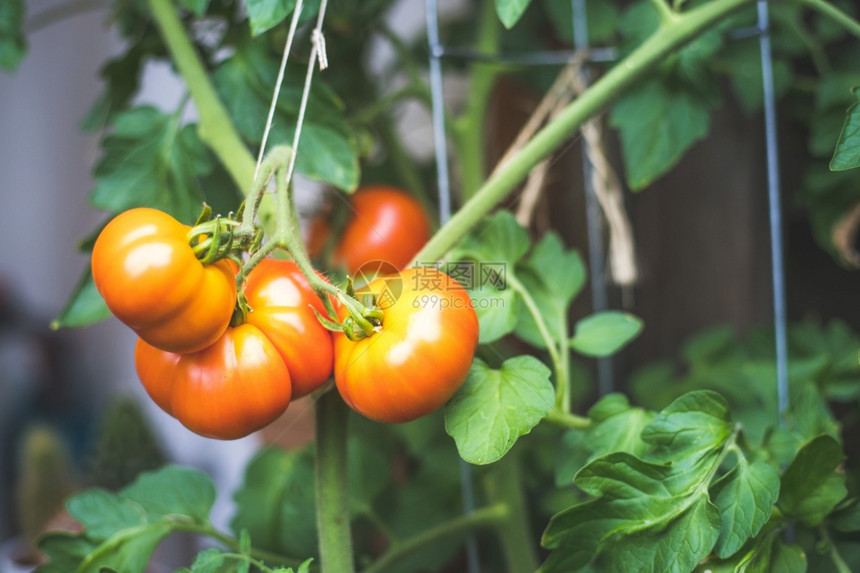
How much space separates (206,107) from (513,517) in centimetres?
43

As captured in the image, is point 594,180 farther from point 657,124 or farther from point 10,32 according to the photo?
point 10,32

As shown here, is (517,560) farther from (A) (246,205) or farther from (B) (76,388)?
(B) (76,388)

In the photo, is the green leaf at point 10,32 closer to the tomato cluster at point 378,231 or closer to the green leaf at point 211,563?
the tomato cluster at point 378,231

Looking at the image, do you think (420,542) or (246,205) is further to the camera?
(420,542)

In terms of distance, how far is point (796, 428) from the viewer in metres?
0.57

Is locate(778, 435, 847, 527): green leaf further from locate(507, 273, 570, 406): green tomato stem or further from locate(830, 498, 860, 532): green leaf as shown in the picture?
locate(507, 273, 570, 406): green tomato stem

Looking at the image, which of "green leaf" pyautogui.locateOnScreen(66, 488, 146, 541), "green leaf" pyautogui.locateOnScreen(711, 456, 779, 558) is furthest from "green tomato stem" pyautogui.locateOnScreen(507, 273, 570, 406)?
"green leaf" pyautogui.locateOnScreen(66, 488, 146, 541)

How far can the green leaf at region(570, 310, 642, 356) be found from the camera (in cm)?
55

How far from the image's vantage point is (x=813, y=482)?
19.1 inches

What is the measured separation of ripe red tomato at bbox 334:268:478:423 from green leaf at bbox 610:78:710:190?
29 centimetres

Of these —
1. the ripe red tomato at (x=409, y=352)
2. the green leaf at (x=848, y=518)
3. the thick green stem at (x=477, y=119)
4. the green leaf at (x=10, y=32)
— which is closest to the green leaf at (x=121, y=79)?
the green leaf at (x=10, y=32)

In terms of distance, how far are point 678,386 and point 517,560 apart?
0.26 metres

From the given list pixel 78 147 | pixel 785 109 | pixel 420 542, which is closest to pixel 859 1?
pixel 785 109

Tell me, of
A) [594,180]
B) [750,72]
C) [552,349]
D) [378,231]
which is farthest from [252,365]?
[750,72]
